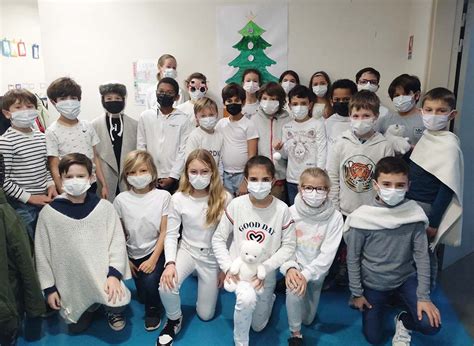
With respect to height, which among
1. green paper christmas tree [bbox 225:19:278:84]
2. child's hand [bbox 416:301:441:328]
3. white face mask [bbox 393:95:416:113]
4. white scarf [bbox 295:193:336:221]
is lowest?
child's hand [bbox 416:301:441:328]

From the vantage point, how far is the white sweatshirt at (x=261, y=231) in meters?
2.04

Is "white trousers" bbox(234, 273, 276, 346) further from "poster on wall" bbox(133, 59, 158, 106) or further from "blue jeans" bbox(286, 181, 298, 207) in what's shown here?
"poster on wall" bbox(133, 59, 158, 106)

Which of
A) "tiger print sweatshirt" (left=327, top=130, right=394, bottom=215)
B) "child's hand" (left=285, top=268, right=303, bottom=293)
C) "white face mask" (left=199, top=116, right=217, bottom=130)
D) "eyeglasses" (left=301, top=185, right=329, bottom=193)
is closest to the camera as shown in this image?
"child's hand" (left=285, top=268, right=303, bottom=293)

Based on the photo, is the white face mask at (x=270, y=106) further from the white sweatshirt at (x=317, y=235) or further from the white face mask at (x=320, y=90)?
the white sweatshirt at (x=317, y=235)

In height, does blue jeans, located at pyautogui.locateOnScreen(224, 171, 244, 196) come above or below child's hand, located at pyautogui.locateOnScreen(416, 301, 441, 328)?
above

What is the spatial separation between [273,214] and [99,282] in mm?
1047

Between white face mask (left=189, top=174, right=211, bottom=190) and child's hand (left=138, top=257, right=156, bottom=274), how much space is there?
527mm

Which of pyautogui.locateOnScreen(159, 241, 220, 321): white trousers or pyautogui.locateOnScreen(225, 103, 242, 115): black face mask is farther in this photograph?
pyautogui.locateOnScreen(225, 103, 242, 115): black face mask

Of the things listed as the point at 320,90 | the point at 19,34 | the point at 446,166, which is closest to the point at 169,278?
the point at 446,166

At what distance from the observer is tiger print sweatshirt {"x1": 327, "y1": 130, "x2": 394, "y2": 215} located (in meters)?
2.24

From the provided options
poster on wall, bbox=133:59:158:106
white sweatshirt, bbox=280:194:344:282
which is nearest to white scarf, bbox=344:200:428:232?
white sweatshirt, bbox=280:194:344:282

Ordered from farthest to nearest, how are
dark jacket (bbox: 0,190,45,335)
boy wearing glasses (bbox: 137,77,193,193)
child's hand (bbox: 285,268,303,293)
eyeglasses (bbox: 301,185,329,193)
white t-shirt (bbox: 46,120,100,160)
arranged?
1. boy wearing glasses (bbox: 137,77,193,193)
2. white t-shirt (bbox: 46,120,100,160)
3. eyeglasses (bbox: 301,185,329,193)
4. child's hand (bbox: 285,268,303,293)
5. dark jacket (bbox: 0,190,45,335)

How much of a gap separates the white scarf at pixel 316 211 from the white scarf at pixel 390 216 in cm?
16

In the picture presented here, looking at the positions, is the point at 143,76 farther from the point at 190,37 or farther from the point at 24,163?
the point at 24,163
